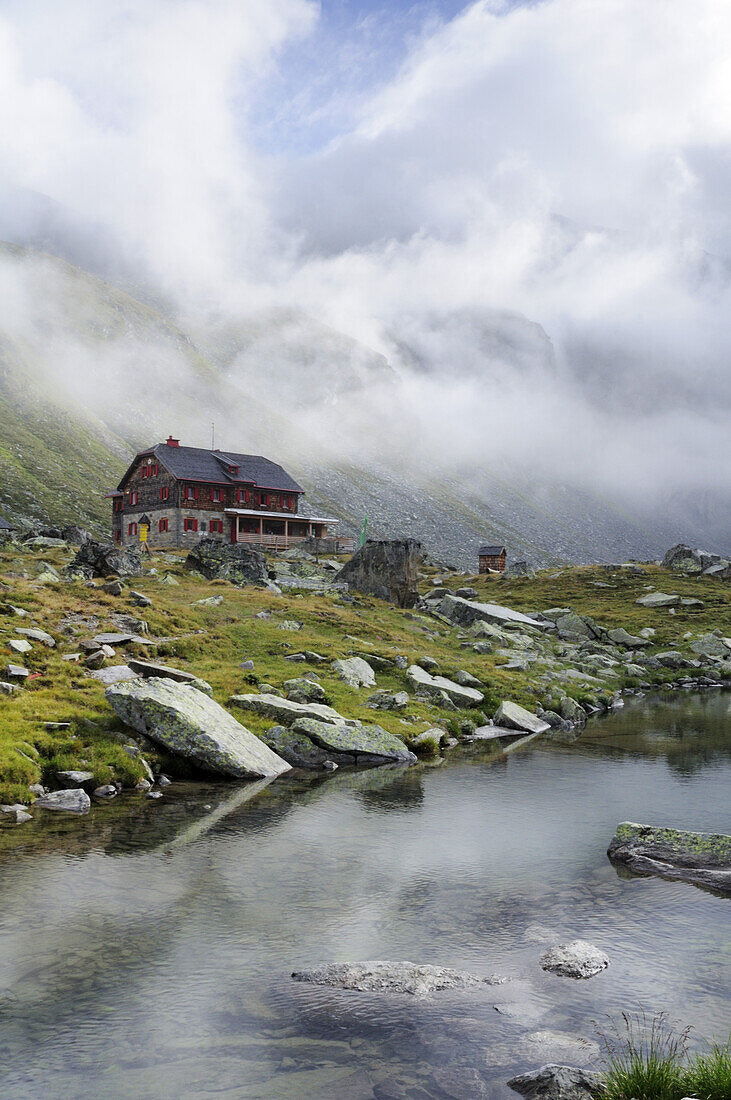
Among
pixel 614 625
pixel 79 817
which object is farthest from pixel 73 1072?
pixel 614 625

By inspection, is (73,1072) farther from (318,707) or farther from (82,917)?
(318,707)

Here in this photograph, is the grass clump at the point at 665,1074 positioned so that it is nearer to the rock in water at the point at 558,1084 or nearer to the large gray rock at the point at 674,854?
the rock in water at the point at 558,1084

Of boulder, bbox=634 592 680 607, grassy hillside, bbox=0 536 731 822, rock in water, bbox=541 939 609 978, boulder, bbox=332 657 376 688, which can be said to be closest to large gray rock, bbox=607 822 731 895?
rock in water, bbox=541 939 609 978

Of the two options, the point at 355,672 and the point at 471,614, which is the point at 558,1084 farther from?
the point at 471,614

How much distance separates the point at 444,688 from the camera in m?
40.8

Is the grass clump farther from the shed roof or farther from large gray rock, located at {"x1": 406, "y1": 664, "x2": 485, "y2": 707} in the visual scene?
the shed roof

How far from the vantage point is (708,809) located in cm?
2405

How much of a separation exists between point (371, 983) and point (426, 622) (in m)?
51.1

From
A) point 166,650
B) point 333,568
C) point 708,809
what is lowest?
point 708,809

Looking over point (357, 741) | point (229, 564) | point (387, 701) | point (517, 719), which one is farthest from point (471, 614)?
point (357, 741)

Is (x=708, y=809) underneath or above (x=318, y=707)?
underneath

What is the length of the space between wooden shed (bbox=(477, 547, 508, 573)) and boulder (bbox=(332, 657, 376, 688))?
110 m

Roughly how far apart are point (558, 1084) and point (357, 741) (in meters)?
21.9

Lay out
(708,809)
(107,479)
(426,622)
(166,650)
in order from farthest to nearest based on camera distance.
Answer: (107,479)
(426,622)
(166,650)
(708,809)
